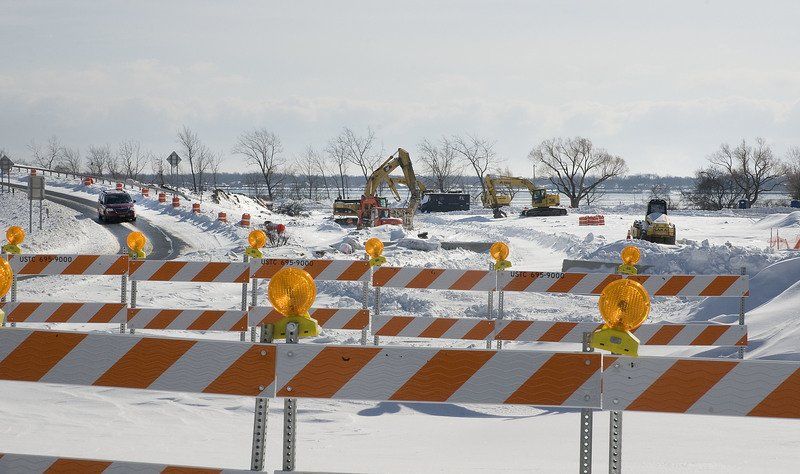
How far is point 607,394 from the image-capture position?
3.61 meters

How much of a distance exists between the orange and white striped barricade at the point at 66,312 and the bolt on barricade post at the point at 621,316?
7.95 metres

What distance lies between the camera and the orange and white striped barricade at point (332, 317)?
32.9 feet

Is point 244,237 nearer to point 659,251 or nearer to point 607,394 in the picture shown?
point 659,251

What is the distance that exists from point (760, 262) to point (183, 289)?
43.0 ft

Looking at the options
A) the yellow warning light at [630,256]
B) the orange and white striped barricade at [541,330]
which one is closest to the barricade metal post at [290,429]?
the orange and white striped barricade at [541,330]

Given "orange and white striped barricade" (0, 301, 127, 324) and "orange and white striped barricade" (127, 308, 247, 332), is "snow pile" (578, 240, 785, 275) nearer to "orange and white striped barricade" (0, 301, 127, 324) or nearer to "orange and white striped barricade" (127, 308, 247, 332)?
"orange and white striped barricade" (127, 308, 247, 332)

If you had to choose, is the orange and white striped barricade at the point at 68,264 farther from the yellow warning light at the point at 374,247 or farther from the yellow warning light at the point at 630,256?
the yellow warning light at the point at 630,256

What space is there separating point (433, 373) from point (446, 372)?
0.06 meters

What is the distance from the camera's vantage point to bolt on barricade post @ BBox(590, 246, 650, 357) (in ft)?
12.2

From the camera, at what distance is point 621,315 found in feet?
12.3

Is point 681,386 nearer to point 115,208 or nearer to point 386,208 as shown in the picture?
point 386,208

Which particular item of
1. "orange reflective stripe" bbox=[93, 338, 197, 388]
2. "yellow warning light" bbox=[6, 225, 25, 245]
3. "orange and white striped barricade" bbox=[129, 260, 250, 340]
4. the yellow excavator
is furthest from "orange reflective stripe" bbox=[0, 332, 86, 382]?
the yellow excavator

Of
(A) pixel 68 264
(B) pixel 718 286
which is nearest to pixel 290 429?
(B) pixel 718 286

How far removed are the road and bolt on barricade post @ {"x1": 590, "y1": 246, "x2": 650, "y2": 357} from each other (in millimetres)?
25894
